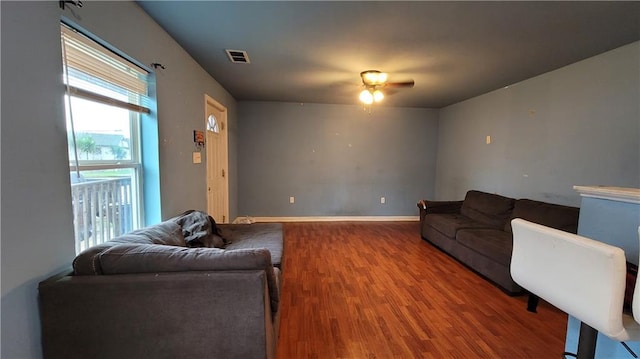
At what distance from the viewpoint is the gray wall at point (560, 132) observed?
251 cm

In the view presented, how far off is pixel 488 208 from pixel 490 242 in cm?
99

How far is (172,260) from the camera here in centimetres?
134

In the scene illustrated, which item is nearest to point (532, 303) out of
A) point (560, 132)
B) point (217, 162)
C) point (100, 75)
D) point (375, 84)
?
point (560, 132)

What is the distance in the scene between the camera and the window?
→ 1.50 m

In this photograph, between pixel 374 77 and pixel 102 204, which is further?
pixel 374 77

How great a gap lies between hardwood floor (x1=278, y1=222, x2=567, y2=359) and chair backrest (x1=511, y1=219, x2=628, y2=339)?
0.94 m

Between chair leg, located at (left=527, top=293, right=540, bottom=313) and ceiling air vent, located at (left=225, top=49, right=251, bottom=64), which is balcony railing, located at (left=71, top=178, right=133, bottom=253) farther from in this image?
chair leg, located at (left=527, top=293, right=540, bottom=313)

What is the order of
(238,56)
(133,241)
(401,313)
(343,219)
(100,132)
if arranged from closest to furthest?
1. (133,241)
2. (100,132)
3. (401,313)
4. (238,56)
5. (343,219)

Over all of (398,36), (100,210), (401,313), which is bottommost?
(401,313)

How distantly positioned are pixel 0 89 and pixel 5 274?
73 cm

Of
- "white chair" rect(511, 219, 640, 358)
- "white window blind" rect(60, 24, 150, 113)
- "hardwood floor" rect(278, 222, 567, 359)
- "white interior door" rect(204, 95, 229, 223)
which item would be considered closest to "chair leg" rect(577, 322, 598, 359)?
"white chair" rect(511, 219, 640, 358)

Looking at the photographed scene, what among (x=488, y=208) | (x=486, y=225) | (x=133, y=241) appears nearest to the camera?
(x=133, y=241)

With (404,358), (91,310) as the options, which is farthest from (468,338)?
(91,310)

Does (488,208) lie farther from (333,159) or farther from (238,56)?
(238,56)
